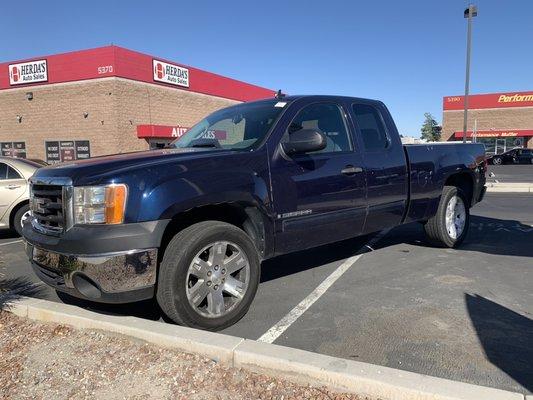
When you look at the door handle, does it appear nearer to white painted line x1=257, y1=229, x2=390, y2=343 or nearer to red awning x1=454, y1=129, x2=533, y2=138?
white painted line x1=257, y1=229, x2=390, y2=343

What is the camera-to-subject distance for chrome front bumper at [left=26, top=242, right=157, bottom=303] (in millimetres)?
3256

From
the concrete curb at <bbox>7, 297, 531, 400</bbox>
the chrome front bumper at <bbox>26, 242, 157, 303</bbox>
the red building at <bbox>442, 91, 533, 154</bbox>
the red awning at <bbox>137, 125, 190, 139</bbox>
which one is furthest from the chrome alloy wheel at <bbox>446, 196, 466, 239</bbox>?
the red building at <bbox>442, 91, 533, 154</bbox>

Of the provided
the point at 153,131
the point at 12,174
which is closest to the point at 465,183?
the point at 12,174

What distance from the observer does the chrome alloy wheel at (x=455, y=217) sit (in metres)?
6.32

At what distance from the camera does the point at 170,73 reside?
27.3 metres

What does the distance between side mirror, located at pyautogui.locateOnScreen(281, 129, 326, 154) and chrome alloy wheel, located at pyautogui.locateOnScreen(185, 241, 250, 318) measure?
3.31 feet

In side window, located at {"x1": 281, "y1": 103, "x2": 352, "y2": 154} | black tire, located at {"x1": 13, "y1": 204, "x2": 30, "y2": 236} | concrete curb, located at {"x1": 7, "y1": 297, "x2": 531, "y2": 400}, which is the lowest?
concrete curb, located at {"x1": 7, "y1": 297, "x2": 531, "y2": 400}

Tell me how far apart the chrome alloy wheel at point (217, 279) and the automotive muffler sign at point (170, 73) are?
2423 centimetres

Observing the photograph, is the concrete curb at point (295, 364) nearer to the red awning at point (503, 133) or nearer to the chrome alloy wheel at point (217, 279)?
the chrome alloy wheel at point (217, 279)

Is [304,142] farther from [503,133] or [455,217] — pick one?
[503,133]

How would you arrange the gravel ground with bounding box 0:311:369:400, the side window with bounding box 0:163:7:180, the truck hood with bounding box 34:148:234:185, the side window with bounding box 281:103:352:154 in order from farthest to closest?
the side window with bounding box 0:163:7:180
the side window with bounding box 281:103:352:154
the truck hood with bounding box 34:148:234:185
the gravel ground with bounding box 0:311:369:400

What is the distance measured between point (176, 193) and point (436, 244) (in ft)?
14.1

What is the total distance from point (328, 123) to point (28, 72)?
87.2ft

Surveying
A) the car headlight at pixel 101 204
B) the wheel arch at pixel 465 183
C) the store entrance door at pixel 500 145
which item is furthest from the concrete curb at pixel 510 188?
the store entrance door at pixel 500 145
